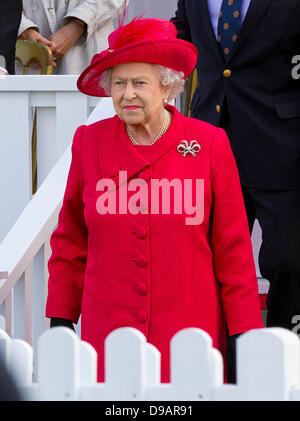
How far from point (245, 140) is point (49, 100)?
113cm

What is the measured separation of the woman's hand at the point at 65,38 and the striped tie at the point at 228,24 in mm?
2420

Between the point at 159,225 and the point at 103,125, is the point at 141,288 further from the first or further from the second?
the point at 103,125

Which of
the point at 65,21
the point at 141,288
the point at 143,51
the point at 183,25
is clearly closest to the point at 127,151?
the point at 143,51

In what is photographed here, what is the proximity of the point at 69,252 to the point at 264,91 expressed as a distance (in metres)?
0.93

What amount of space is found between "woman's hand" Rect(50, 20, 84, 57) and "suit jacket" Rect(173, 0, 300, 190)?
2356 mm

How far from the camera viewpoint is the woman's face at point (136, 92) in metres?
2.91

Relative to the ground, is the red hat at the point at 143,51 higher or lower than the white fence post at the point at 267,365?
higher

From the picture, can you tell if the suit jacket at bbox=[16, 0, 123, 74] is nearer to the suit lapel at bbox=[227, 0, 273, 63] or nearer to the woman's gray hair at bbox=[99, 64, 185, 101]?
the suit lapel at bbox=[227, 0, 273, 63]

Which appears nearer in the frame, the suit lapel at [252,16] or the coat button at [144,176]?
the coat button at [144,176]

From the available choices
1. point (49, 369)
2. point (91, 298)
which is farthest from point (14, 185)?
point (49, 369)

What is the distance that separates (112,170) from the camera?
2.99 metres

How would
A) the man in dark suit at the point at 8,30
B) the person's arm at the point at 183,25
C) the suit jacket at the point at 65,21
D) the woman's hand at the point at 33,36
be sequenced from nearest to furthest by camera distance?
the person's arm at the point at 183,25, the man in dark suit at the point at 8,30, the woman's hand at the point at 33,36, the suit jacket at the point at 65,21

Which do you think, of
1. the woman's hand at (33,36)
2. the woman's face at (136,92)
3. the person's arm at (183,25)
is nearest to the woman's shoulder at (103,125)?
the woman's face at (136,92)

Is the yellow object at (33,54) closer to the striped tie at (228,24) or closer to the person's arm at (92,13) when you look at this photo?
the person's arm at (92,13)
